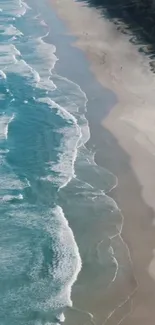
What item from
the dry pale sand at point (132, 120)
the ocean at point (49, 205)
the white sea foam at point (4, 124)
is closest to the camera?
the ocean at point (49, 205)

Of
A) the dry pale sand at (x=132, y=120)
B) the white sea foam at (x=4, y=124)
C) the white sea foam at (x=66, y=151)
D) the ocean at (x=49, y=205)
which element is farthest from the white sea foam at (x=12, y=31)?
the white sea foam at (x=4, y=124)

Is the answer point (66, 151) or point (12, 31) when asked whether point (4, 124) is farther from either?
point (12, 31)

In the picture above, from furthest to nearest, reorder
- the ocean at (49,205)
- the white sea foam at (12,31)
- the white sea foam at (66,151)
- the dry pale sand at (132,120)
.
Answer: the white sea foam at (12,31) → the white sea foam at (66,151) → the dry pale sand at (132,120) → the ocean at (49,205)

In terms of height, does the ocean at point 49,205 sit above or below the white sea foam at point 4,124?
above

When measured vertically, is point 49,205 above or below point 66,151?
above

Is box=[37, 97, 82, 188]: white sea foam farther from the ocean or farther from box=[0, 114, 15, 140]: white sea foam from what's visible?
box=[0, 114, 15, 140]: white sea foam

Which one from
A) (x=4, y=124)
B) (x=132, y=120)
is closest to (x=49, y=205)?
(x=4, y=124)

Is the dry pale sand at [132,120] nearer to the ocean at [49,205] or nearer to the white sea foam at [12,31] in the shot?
the ocean at [49,205]
